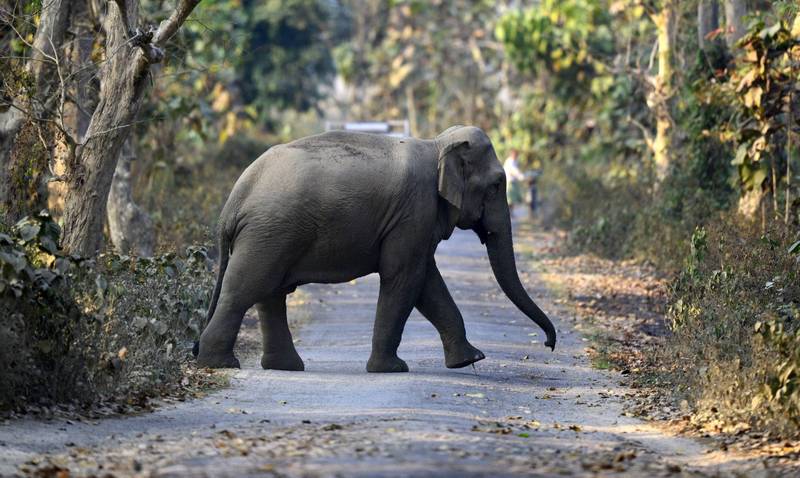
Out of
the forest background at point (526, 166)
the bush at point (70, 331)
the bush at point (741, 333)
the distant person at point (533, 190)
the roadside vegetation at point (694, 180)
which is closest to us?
the bush at point (70, 331)

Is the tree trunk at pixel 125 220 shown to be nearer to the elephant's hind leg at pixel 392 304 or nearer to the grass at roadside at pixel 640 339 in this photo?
the grass at roadside at pixel 640 339

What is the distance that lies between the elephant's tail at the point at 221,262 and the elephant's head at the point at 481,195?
6.48 feet

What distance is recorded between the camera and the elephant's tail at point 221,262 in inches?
534

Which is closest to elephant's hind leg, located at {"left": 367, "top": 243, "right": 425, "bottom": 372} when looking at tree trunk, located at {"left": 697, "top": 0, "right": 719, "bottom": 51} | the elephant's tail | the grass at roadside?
the elephant's tail

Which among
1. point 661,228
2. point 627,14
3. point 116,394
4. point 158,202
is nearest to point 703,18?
point 661,228

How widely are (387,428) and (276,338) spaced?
Answer: 4.08 metres

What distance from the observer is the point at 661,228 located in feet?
78.3

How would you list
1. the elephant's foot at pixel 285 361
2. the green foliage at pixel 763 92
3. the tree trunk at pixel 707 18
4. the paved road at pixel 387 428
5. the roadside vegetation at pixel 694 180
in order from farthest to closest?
1. the tree trunk at pixel 707 18
2. the green foliage at pixel 763 92
3. the elephant's foot at pixel 285 361
4. the roadside vegetation at pixel 694 180
5. the paved road at pixel 387 428

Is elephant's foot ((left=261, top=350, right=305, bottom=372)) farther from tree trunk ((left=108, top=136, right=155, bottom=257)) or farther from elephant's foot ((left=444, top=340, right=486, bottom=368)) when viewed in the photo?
tree trunk ((left=108, top=136, right=155, bottom=257))

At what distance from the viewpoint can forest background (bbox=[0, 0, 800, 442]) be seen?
10891 mm

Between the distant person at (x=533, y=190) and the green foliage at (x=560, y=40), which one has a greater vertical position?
the green foliage at (x=560, y=40)

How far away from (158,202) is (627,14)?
35.9ft

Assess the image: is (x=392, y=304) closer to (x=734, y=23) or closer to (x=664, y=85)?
(x=734, y=23)

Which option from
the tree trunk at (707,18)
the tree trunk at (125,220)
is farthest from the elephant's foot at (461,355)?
the tree trunk at (707,18)
